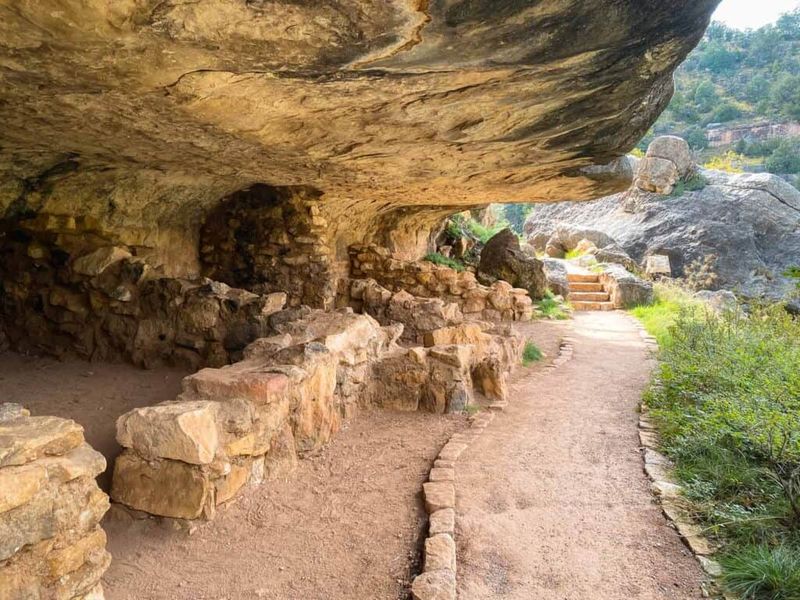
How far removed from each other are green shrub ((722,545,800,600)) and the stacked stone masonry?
258 inches

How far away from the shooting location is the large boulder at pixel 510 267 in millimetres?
11472

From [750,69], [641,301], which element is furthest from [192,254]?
[750,69]

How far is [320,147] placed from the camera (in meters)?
4.47

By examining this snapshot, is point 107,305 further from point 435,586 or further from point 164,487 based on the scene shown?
point 435,586

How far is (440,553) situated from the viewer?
8.29ft

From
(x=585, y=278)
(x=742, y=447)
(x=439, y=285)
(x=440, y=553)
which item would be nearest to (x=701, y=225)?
(x=585, y=278)

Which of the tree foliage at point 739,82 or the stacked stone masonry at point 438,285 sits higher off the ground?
the tree foliage at point 739,82

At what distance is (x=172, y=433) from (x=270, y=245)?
511cm

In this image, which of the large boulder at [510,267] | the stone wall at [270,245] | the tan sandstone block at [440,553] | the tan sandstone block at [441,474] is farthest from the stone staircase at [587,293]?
the tan sandstone block at [440,553]

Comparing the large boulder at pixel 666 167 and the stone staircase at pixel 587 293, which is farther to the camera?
the large boulder at pixel 666 167

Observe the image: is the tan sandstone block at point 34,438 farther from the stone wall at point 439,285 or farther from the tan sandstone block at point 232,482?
the stone wall at point 439,285

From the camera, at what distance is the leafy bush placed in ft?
8.00

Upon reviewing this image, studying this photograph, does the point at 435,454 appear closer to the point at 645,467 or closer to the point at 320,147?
Answer: the point at 645,467

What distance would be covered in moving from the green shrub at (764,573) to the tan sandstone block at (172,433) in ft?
8.38
